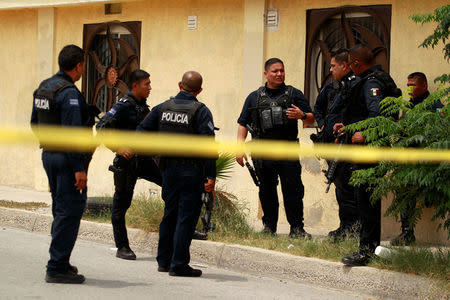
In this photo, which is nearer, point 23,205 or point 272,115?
point 272,115

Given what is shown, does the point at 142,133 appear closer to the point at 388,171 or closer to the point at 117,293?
the point at 117,293

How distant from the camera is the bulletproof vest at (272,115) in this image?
868 cm

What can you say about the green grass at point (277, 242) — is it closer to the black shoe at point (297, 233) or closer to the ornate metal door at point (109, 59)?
the black shoe at point (297, 233)

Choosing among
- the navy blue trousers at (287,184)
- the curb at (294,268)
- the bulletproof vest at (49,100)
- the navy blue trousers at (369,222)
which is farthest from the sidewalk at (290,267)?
the bulletproof vest at (49,100)

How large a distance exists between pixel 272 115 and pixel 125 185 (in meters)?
1.78

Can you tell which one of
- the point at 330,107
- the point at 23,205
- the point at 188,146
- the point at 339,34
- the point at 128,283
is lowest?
the point at 128,283

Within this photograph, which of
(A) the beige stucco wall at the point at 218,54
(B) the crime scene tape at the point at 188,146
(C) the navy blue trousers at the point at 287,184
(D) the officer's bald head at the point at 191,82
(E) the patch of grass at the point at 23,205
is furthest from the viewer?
(E) the patch of grass at the point at 23,205

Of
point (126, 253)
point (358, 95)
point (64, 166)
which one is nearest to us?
point (64, 166)

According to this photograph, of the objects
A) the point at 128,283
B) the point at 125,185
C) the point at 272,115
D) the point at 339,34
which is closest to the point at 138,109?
the point at 125,185

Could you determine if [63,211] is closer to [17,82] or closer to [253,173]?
[253,173]

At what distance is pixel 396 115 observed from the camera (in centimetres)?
720

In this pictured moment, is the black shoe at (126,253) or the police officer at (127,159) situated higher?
the police officer at (127,159)

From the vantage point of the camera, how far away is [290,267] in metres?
7.45

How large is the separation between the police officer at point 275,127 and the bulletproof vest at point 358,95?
1134mm
